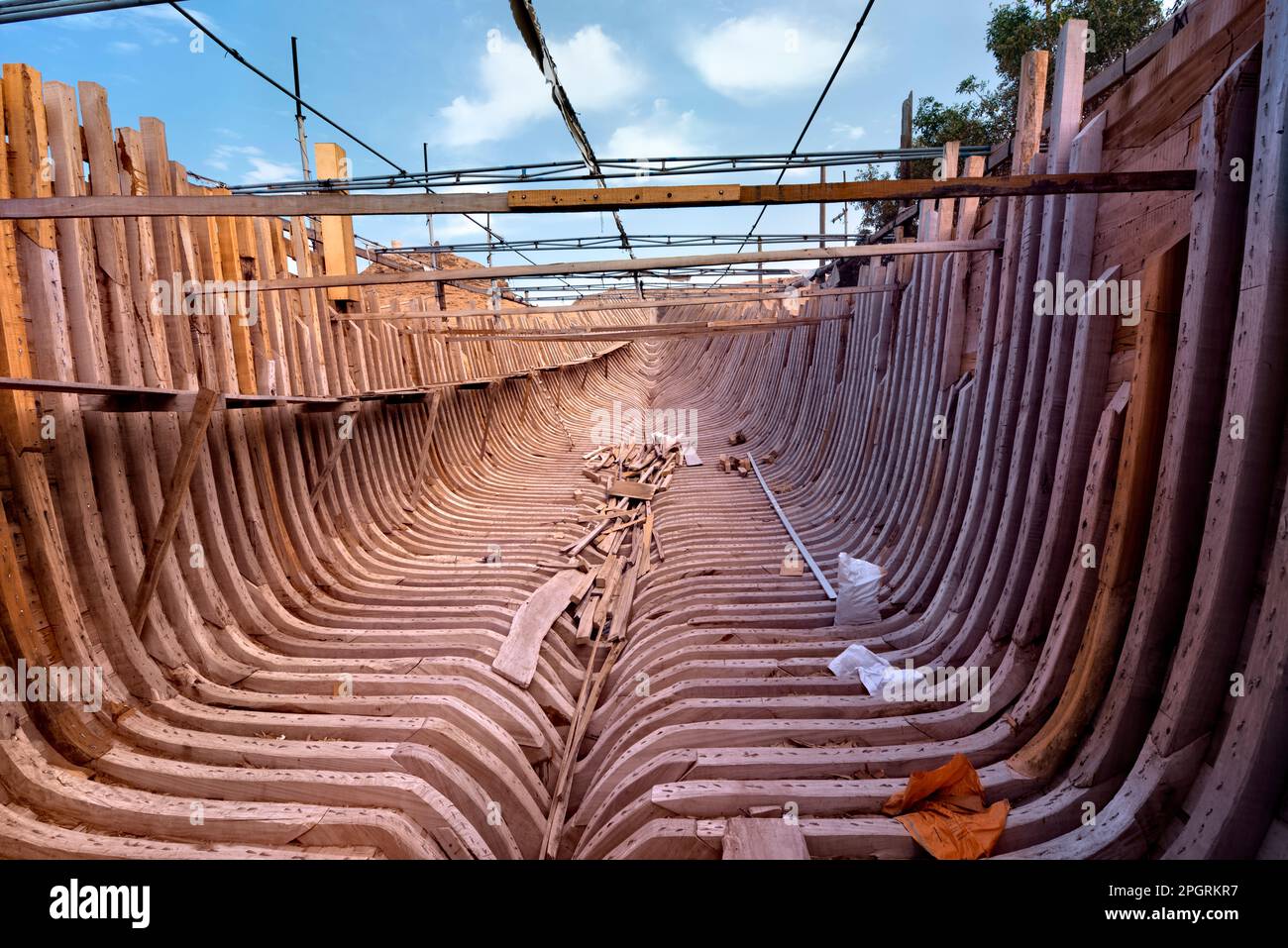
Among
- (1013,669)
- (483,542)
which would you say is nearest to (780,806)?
(1013,669)

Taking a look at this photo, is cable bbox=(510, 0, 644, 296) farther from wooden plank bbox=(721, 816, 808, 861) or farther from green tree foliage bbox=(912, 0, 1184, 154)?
green tree foliage bbox=(912, 0, 1184, 154)

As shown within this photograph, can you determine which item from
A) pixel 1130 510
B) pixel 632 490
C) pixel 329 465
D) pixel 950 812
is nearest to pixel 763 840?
pixel 950 812

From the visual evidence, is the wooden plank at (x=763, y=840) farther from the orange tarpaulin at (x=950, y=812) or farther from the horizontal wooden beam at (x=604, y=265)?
the horizontal wooden beam at (x=604, y=265)

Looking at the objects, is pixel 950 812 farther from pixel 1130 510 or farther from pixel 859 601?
pixel 859 601

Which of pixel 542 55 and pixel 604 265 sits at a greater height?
pixel 542 55

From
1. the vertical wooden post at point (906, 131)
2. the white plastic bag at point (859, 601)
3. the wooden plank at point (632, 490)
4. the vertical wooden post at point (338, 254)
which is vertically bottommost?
the white plastic bag at point (859, 601)

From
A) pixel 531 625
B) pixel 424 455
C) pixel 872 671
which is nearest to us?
pixel 872 671

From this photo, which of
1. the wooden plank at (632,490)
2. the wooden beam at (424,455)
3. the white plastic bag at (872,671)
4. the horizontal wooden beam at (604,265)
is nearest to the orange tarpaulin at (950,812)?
the white plastic bag at (872,671)

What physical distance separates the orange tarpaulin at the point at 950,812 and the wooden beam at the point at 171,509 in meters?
3.93

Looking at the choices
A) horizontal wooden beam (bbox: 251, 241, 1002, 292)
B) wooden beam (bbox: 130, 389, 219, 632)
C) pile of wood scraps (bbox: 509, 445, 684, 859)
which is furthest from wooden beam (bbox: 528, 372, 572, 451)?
wooden beam (bbox: 130, 389, 219, 632)

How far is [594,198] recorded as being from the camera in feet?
8.07

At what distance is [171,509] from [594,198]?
2.95 m

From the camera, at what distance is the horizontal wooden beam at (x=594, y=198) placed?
8.11 ft

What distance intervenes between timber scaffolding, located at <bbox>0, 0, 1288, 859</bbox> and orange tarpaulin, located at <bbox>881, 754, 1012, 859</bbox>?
9 centimetres
